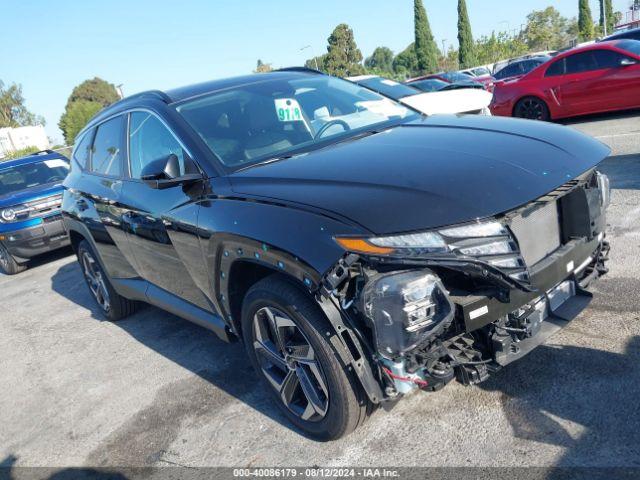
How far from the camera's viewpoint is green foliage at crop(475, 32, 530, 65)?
51.7m

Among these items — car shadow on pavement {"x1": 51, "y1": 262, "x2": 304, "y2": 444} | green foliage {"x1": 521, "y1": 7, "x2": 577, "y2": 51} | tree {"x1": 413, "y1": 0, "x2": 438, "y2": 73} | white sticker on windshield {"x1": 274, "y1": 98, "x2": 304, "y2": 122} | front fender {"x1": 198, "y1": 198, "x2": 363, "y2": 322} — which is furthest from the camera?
green foliage {"x1": 521, "y1": 7, "x2": 577, "y2": 51}

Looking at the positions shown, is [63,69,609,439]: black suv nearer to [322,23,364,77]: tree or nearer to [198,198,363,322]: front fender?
[198,198,363,322]: front fender

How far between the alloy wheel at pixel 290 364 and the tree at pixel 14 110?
7653 cm

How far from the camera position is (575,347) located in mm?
3209

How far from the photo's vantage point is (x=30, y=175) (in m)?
9.50

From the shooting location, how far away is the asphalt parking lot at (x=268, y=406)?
261cm

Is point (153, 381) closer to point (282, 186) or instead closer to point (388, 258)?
point (282, 186)

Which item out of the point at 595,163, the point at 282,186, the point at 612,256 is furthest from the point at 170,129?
the point at 612,256

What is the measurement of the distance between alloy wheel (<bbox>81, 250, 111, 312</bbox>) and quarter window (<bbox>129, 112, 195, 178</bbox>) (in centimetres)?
162

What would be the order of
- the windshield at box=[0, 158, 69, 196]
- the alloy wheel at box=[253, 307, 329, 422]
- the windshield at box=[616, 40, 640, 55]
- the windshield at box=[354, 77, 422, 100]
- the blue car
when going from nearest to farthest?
the alloy wheel at box=[253, 307, 329, 422], the blue car, the windshield at box=[354, 77, 422, 100], the windshield at box=[0, 158, 69, 196], the windshield at box=[616, 40, 640, 55]

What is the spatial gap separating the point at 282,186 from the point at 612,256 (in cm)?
291

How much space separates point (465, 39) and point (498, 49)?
4.03 m

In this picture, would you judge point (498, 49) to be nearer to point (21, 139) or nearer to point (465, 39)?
point (465, 39)

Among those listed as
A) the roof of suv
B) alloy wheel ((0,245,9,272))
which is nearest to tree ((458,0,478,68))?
alloy wheel ((0,245,9,272))
